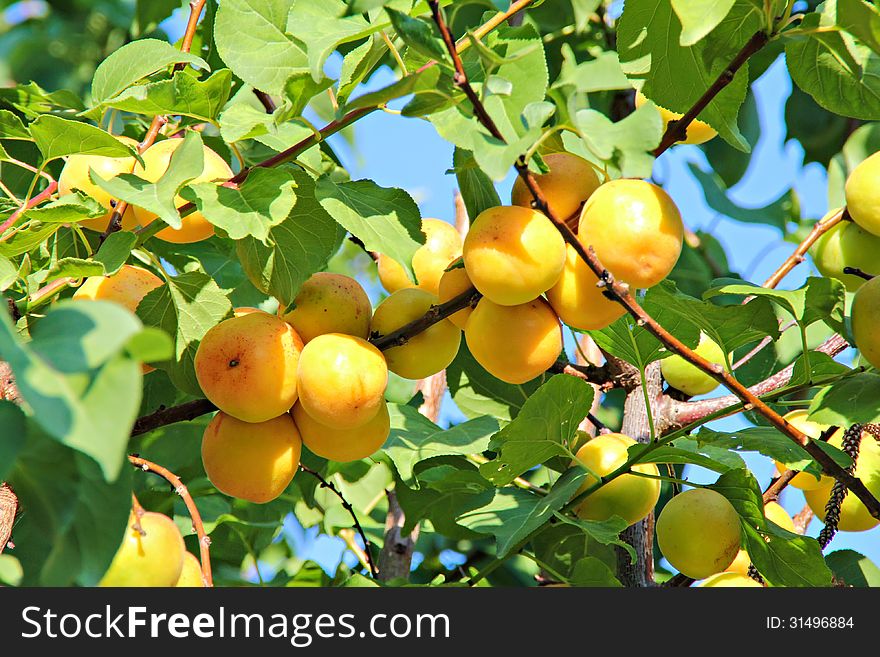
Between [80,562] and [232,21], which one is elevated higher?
[232,21]

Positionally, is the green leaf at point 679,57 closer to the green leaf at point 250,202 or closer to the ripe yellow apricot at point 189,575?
the green leaf at point 250,202

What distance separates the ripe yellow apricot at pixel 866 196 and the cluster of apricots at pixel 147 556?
1077mm

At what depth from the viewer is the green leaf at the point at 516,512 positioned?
4.30ft

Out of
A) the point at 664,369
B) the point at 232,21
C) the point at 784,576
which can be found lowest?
the point at 784,576

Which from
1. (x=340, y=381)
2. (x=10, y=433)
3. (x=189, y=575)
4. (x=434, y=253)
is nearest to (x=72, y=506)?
(x=10, y=433)

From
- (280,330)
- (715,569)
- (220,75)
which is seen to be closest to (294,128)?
(220,75)

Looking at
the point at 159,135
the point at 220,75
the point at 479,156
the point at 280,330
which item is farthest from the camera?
the point at 159,135

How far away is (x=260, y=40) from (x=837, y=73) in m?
0.78

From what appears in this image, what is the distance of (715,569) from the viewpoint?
1513mm

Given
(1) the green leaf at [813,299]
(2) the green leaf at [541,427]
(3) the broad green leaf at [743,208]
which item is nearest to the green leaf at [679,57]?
(1) the green leaf at [813,299]

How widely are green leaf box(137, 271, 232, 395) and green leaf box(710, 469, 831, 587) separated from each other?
0.86m

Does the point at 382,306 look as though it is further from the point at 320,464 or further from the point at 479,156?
the point at 320,464

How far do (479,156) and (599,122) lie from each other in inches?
5.2

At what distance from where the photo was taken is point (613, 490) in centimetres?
156
